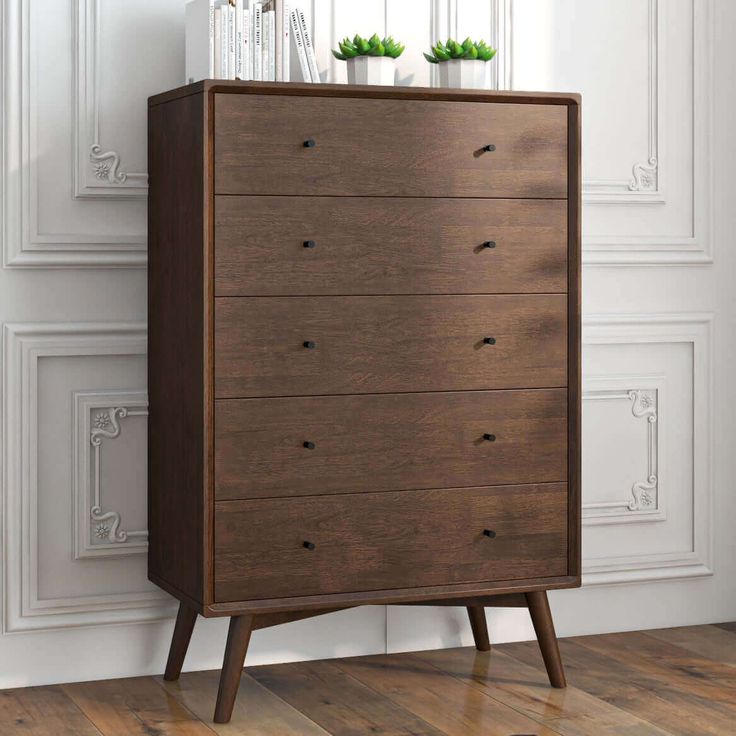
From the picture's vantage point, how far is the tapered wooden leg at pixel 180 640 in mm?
2662

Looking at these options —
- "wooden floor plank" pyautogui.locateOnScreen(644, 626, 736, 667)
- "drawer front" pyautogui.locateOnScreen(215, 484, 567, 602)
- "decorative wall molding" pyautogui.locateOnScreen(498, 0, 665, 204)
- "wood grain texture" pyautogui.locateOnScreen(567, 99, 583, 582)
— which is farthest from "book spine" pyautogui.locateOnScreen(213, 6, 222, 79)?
"wooden floor plank" pyautogui.locateOnScreen(644, 626, 736, 667)

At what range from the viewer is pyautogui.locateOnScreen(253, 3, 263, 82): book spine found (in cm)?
254

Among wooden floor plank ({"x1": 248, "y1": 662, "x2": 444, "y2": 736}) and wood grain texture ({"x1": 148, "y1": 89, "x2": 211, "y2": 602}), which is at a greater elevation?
wood grain texture ({"x1": 148, "y1": 89, "x2": 211, "y2": 602})

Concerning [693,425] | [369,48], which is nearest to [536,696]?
[693,425]

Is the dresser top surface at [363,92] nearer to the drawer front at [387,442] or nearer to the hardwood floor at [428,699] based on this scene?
the drawer front at [387,442]

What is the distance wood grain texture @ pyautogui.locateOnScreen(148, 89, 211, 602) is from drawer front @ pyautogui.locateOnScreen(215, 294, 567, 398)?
3.3 inches

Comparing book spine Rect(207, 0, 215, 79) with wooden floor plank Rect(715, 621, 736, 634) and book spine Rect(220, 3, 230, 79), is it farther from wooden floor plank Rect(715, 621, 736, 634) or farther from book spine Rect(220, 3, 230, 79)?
wooden floor plank Rect(715, 621, 736, 634)

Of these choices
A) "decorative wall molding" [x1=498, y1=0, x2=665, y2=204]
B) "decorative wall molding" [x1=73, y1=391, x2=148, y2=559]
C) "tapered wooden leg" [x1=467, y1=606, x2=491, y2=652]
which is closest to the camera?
"decorative wall molding" [x1=73, y1=391, x2=148, y2=559]

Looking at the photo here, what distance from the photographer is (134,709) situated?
2.55 m

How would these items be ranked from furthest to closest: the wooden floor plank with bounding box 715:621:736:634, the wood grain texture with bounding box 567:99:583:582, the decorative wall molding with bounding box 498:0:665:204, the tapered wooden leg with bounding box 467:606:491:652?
1. the wooden floor plank with bounding box 715:621:736:634
2. the decorative wall molding with bounding box 498:0:665:204
3. the tapered wooden leg with bounding box 467:606:491:652
4. the wood grain texture with bounding box 567:99:583:582

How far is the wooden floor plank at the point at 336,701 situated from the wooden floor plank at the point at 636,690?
1.44ft

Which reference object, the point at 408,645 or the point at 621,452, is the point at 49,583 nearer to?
the point at 408,645

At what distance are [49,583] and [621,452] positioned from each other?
1.43m

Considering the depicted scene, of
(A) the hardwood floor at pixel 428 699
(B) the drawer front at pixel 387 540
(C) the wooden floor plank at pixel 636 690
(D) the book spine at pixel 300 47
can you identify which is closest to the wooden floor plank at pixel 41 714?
(A) the hardwood floor at pixel 428 699
